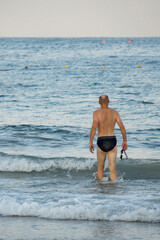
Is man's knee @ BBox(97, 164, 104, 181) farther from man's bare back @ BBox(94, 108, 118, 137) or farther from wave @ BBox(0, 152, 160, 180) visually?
wave @ BBox(0, 152, 160, 180)

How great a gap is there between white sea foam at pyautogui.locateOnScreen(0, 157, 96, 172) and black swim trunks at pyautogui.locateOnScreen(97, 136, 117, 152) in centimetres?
241

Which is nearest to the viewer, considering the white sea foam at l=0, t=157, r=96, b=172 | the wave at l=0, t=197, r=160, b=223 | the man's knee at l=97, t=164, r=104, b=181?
the wave at l=0, t=197, r=160, b=223

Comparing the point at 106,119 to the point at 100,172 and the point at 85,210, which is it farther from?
the point at 85,210

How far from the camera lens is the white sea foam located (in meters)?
10.1

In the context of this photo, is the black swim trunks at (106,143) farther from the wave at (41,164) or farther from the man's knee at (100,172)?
the wave at (41,164)

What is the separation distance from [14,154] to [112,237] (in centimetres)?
615

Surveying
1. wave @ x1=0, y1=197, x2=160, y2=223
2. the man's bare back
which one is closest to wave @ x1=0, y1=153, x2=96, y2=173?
the man's bare back

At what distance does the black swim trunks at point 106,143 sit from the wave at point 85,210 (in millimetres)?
1182

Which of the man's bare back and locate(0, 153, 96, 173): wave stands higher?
the man's bare back

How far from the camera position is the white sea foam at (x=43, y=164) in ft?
33.2

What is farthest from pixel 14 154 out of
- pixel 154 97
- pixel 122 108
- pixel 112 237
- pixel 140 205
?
pixel 154 97

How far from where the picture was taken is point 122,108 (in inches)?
724

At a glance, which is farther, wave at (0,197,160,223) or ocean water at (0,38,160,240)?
wave at (0,197,160,223)

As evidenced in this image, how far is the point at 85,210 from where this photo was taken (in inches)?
251
